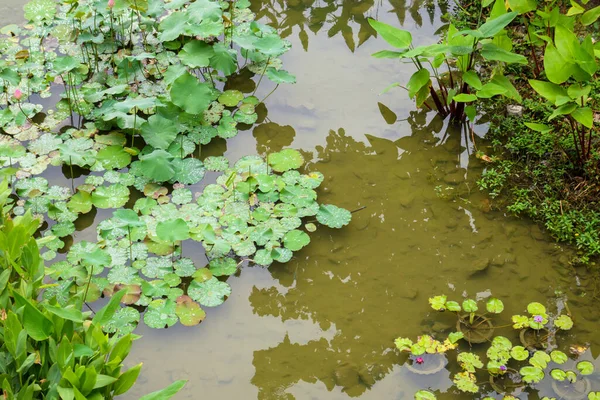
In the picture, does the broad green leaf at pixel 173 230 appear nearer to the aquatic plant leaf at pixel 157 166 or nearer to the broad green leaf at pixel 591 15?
the aquatic plant leaf at pixel 157 166

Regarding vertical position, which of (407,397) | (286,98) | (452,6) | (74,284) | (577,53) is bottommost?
(407,397)

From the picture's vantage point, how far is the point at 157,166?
3482mm

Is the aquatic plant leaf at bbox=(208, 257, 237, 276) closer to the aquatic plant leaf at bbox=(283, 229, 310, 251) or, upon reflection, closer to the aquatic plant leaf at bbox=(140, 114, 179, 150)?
the aquatic plant leaf at bbox=(283, 229, 310, 251)

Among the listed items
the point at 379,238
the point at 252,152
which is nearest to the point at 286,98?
the point at 252,152

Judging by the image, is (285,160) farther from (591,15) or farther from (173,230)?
(591,15)

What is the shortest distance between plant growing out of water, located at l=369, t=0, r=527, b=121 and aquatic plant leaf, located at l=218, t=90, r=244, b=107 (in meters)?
1.01

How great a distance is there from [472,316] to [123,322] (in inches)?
66.5

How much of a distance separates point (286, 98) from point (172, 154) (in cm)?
96

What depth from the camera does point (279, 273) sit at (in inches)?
129

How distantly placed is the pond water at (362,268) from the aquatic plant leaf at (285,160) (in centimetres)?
14

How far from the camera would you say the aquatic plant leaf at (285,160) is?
370 cm

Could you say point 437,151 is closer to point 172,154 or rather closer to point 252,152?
point 252,152

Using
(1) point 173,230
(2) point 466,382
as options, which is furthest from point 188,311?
(2) point 466,382

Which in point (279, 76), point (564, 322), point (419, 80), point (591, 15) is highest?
point (591, 15)
